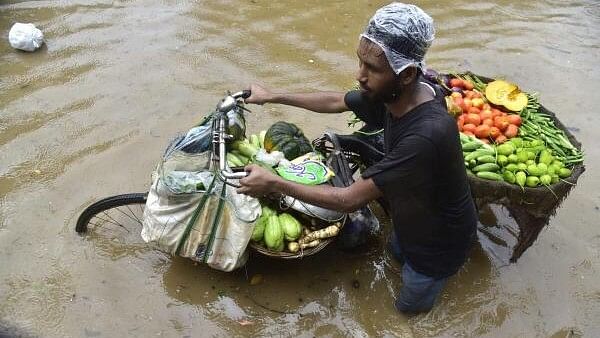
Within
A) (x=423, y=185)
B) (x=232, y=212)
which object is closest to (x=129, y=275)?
(x=232, y=212)

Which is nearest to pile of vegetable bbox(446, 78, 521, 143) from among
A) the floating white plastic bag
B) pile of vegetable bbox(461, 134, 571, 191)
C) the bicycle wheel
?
pile of vegetable bbox(461, 134, 571, 191)

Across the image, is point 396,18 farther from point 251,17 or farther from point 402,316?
point 251,17

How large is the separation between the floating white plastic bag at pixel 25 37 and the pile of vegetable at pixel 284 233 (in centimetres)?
416

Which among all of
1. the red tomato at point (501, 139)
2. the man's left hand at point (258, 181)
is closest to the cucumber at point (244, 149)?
the man's left hand at point (258, 181)

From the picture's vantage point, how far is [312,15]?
7191 millimetres

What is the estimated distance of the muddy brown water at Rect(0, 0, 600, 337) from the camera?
12.0 feet

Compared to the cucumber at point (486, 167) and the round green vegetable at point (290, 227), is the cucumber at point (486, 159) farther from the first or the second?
the round green vegetable at point (290, 227)

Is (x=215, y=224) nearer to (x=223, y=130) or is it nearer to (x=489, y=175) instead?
(x=223, y=130)

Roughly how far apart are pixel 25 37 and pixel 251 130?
293 cm

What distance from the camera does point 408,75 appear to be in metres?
2.58

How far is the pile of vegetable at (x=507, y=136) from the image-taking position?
11.4 feet

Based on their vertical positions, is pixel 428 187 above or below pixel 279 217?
above

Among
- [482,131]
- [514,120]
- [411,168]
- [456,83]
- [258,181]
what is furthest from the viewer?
[456,83]

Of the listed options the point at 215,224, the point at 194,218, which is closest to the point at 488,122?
the point at 215,224
